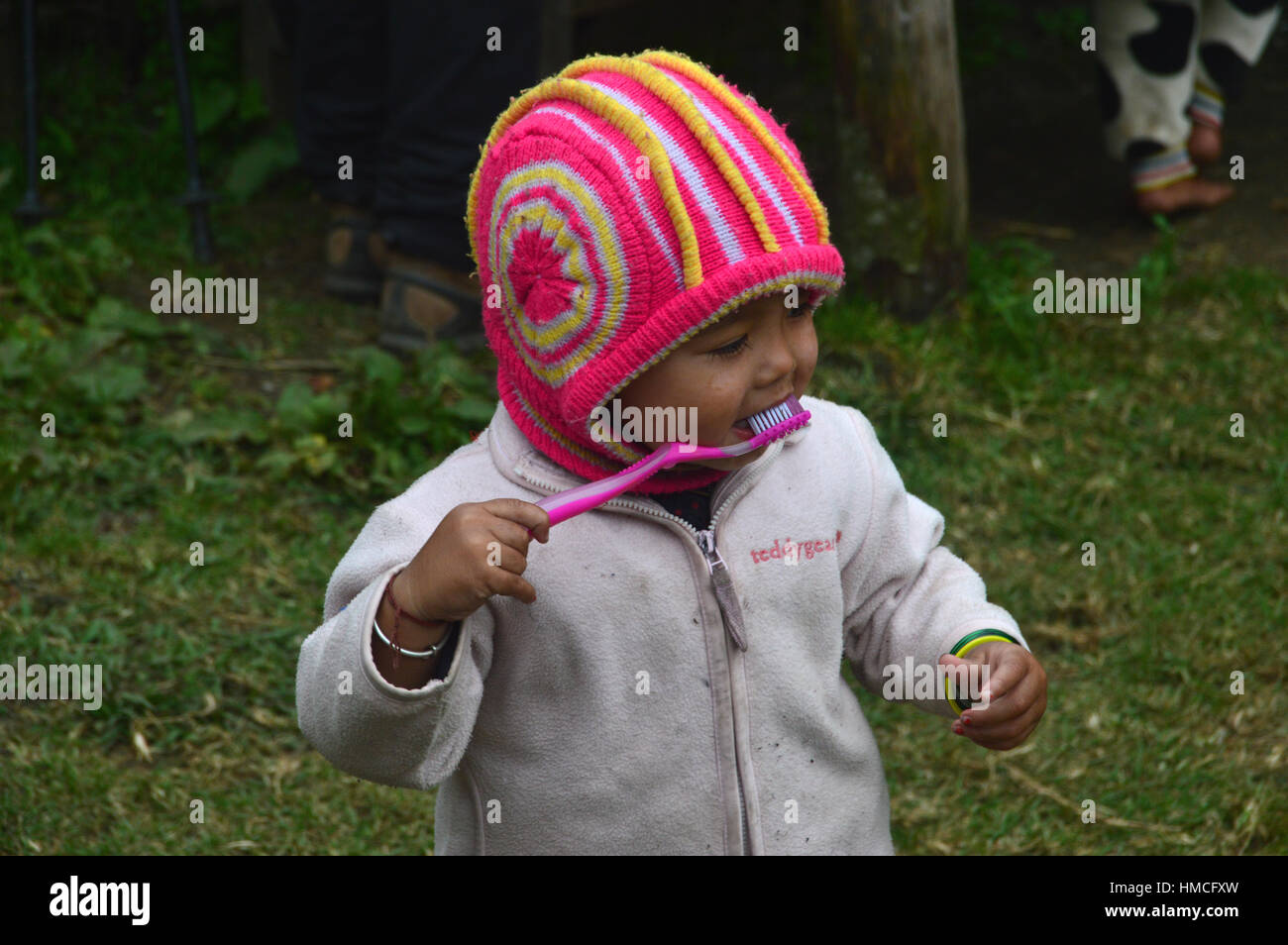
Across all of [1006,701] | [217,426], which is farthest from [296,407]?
[1006,701]

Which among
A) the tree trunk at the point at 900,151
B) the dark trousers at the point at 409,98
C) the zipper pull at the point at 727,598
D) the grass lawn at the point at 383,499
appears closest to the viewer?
the zipper pull at the point at 727,598

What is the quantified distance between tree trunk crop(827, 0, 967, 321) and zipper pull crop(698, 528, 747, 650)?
93.9 inches

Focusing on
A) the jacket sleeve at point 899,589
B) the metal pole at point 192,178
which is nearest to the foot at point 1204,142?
the metal pole at point 192,178

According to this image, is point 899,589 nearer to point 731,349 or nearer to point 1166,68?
point 731,349

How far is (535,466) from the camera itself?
1.87 meters

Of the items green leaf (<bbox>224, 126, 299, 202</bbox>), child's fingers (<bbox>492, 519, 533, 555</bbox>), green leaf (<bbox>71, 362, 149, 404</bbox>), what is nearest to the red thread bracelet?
child's fingers (<bbox>492, 519, 533, 555</bbox>)

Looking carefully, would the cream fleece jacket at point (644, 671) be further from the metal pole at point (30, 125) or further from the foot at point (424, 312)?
the metal pole at point (30, 125)

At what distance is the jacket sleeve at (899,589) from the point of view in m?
1.93

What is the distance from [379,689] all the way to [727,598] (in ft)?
1.38

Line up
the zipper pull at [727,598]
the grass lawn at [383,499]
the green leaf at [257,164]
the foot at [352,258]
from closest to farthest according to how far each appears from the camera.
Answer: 1. the zipper pull at [727,598]
2. the grass lawn at [383,499]
3. the foot at [352,258]
4. the green leaf at [257,164]

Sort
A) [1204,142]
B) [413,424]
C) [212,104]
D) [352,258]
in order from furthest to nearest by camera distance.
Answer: [212,104], [1204,142], [352,258], [413,424]

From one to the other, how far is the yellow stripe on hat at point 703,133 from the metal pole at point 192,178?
9.51 ft

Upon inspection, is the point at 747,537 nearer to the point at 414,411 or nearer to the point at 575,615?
the point at 575,615

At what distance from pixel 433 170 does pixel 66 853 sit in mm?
1930
